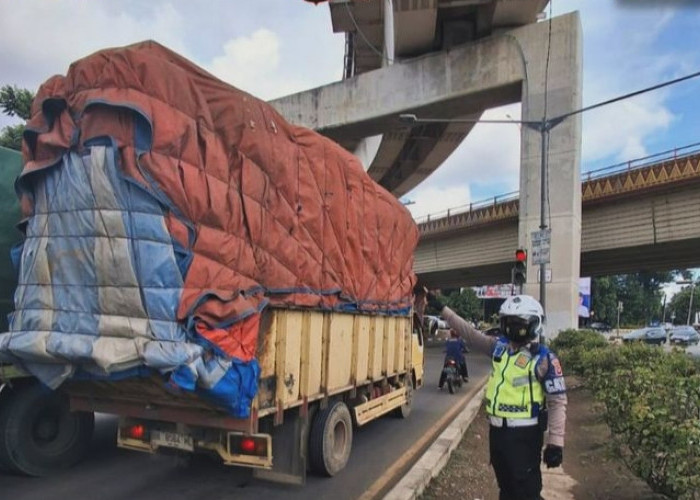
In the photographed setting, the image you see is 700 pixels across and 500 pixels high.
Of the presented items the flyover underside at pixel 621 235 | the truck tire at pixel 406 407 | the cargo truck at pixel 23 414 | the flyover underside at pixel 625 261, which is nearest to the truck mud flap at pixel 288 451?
the cargo truck at pixel 23 414

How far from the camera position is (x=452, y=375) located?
45.0 feet

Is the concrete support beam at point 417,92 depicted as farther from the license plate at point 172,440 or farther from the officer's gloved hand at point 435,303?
the license plate at point 172,440

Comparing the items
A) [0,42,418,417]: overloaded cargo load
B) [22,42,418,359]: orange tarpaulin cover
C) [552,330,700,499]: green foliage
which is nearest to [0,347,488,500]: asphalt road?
[0,42,418,417]: overloaded cargo load

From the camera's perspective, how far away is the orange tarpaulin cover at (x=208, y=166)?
427cm

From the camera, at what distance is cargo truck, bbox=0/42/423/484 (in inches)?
165

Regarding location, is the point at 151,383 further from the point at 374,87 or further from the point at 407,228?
the point at 374,87

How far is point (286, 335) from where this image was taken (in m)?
5.25

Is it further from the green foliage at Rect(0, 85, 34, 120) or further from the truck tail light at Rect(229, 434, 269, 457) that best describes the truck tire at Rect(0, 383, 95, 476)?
the green foliage at Rect(0, 85, 34, 120)

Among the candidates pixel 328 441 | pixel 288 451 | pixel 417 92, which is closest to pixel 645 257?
pixel 417 92

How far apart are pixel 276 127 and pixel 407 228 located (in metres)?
4.03

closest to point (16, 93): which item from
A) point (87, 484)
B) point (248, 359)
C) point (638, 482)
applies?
point (87, 484)

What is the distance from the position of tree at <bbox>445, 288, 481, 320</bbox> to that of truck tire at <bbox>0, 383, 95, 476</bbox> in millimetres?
57049

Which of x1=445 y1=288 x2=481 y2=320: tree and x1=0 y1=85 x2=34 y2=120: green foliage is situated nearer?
x1=0 y1=85 x2=34 y2=120: green foliage

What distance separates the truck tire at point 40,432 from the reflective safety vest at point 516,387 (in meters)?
4.45
